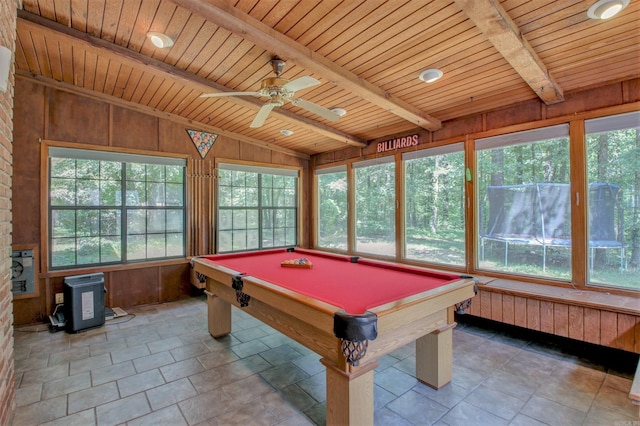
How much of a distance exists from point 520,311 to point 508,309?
0.11 m

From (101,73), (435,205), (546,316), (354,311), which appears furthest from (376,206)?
(101,73)

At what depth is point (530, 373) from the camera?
262 centimetres

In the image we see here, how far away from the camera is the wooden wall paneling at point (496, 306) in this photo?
3275 mm

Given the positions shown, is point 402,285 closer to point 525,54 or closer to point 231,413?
point 231,413

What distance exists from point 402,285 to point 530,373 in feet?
4.89

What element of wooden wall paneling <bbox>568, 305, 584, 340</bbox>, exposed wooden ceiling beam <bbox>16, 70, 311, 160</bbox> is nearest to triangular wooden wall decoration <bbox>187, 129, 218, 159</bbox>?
exposed wooden ceiling beam <bbox>16, 70, 311, 160</bbox>

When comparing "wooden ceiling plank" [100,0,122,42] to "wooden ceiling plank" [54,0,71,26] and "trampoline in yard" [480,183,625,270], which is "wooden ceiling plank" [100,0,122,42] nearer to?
"wooden ceiling plank" [54,0,71,26]

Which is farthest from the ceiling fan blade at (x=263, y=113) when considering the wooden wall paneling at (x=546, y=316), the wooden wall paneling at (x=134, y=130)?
the wooden wall paneling at (x=546, y=316)

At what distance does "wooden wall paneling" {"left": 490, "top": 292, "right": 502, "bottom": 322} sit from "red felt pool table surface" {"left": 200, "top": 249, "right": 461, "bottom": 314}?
47.6 inches

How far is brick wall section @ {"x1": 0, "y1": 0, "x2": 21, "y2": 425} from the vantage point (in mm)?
1761

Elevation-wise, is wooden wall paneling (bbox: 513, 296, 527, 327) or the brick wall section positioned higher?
the brick wall section

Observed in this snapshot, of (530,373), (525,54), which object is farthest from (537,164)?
(530,373)

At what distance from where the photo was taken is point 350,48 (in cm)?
268

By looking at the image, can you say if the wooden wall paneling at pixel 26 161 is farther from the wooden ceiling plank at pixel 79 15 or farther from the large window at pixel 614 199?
the large window at pixel 614 199
